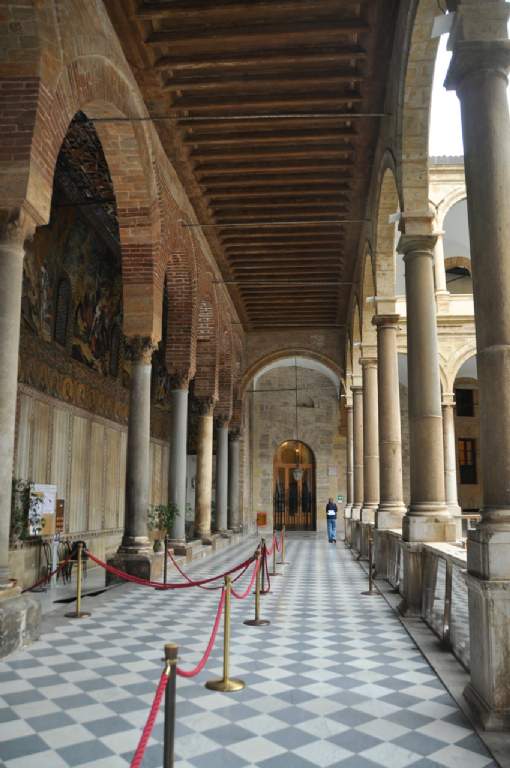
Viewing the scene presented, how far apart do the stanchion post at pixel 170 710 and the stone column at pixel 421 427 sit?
16.7ft

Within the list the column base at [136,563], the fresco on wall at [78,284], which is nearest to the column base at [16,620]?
the column base at [136,563]

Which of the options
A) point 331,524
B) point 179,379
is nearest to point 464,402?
point 331,524

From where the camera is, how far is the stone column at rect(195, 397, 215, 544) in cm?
1585

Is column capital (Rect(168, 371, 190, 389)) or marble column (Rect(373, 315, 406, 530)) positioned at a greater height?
column capital (Rect(168, 371, 190, 389))

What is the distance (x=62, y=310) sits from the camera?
11.8 m

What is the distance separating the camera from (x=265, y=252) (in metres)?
15.3

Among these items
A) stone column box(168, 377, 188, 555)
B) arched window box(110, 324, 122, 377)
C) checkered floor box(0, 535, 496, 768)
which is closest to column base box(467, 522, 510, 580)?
checkered floor box(0, 535, 496, 768)

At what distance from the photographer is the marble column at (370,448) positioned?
13.9 m

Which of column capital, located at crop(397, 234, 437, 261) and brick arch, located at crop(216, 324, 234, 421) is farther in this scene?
brick arch, located at crop(216, 324, 234, 421)

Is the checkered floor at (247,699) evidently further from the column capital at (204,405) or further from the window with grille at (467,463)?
the window with grille at (467,463)

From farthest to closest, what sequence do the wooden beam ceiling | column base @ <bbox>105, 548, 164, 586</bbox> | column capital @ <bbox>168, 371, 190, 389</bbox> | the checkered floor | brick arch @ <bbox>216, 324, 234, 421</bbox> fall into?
brick arch @ <bbox>216, 324, 234, 421</bbox> < column capital @ <bbox>168, 371, 190, 389</bbox> < column base @ <bbox>105, 548, 164, 586</bbox> < the wooden beam ceiling < the checkered floor

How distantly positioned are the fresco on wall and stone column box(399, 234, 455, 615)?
5835 mm

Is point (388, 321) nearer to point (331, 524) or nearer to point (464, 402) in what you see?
point (331, 524)

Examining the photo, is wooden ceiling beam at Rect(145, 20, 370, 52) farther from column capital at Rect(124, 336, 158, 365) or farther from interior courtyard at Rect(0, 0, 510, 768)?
column capital at Rect(124, 336, 158, 365)
